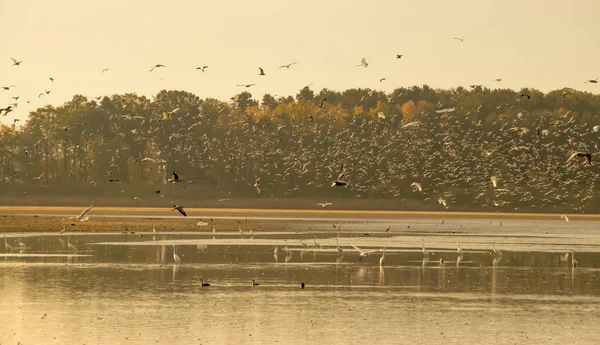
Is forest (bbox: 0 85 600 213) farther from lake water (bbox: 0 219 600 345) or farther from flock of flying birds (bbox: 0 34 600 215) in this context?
lake water (bbox: 0 219 600 345)

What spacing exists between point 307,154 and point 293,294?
411 ft

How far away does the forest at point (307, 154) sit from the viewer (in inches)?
5822

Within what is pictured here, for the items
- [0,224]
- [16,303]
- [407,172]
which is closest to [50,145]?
[407,172]

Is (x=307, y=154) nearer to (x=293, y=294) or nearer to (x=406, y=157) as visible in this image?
(x=406, y=157)

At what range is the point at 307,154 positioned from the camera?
529 feet

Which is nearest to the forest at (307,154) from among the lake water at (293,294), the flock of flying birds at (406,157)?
the flock of flying birds at (406,157)

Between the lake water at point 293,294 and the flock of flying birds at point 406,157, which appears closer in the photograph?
the lake water at point 293,294

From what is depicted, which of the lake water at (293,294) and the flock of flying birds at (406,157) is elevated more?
the flock of flying birds at (406,157)

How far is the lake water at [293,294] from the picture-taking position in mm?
28016

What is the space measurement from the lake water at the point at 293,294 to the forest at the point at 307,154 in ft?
285

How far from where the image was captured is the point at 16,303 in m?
33.0

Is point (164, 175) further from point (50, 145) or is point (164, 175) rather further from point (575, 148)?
point (575, 148)

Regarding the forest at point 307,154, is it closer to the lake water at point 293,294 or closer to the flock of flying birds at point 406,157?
the flock of flying birds at point 406,157

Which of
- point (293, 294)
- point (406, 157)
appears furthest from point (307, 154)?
point (293, 294)
